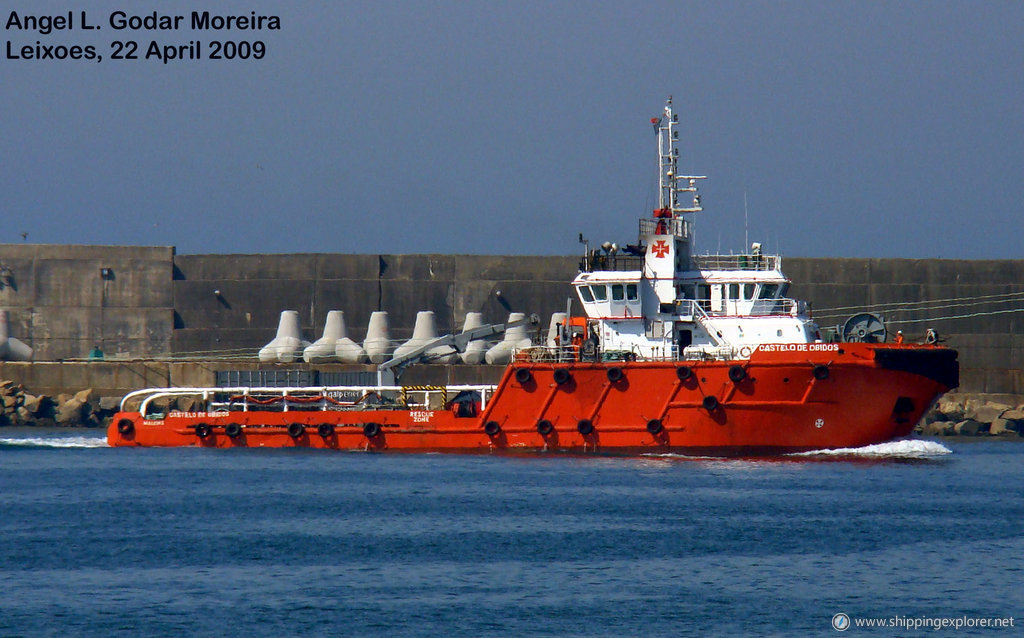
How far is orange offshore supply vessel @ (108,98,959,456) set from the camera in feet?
94.9

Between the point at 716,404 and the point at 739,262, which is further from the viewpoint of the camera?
the point at 739,262

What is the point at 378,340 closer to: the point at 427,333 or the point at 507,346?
the point at 427,333

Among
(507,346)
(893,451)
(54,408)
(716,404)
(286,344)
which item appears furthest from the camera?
(286,344)

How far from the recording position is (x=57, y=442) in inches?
1420

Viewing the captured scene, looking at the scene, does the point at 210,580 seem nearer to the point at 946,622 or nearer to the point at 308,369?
the point at 946,622

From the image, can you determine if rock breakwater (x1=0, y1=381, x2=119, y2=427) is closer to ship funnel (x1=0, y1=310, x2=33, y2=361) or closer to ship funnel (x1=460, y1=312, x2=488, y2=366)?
ship funnel (x1=0, y1=310, x2=33, y2=361)

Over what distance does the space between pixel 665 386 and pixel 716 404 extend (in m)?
1.25

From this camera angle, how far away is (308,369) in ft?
149

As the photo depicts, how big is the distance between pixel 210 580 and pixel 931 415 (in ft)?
97.6

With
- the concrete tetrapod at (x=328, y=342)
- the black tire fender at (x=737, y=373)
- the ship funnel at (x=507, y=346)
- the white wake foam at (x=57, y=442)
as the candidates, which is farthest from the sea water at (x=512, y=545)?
the concrete tetrapod at (x=328, y=342)

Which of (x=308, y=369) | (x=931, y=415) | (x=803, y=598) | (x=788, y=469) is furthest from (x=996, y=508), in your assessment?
(x=308, y=369)

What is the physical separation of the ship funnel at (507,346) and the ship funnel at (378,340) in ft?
12.5

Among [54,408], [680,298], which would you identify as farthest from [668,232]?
[54,408]

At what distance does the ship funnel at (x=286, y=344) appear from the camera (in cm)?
4672
